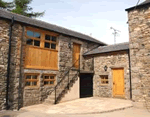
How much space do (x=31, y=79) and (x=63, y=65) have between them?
2.70 meters

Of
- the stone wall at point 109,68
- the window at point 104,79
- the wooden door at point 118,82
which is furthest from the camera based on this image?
the window at point 104,79

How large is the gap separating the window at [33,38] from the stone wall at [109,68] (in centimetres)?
516

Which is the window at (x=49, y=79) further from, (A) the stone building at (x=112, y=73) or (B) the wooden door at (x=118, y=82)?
(B) the wooden door at (x=118, y=82)

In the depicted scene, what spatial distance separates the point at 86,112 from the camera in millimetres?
7234

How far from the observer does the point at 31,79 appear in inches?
375

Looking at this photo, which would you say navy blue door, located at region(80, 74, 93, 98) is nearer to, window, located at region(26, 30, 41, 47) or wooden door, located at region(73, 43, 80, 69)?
wooden door, located at region(73, 43, 80, 69)

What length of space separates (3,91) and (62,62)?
451 cm

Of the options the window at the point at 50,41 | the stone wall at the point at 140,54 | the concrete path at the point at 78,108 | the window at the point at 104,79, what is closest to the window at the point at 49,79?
the concrete path at the point at 78,108

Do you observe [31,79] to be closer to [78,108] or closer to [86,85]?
[78,108]

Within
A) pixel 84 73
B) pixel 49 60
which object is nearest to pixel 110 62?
pixel 84 73

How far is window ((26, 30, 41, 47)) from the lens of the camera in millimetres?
9680

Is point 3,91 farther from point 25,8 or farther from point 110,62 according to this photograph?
point 25,8

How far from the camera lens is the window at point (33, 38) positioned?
9.68m

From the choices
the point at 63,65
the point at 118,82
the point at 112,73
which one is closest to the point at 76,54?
the point at 63,65
